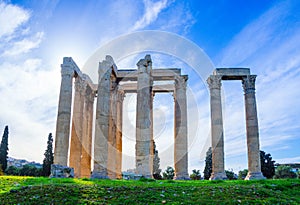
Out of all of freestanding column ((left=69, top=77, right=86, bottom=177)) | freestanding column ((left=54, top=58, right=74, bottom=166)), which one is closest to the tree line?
freestanding column ((left=69, top=77, right=86, bottom=177))

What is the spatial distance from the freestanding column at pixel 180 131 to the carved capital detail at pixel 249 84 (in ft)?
21.9

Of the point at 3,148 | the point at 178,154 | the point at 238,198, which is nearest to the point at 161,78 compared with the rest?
the point at 178,154

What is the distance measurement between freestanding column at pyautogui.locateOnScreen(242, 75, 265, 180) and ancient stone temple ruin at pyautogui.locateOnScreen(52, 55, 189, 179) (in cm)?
669

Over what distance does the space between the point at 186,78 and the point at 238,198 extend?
2254 centimetres

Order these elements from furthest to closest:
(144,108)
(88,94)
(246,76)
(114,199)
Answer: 1. (88,94)
2. (246,76)
3. (144,108)
4. (114,199)

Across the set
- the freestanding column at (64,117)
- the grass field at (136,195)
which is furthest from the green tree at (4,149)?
the grass field at (136,195)

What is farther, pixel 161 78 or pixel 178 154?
pixel 161 78

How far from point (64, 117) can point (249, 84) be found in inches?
790

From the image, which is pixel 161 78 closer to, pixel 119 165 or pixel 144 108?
pixel 144 108

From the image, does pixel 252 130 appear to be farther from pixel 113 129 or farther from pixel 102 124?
pixel 102 124

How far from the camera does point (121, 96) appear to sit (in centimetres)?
4222

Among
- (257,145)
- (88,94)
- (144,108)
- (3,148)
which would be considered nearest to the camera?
(144,108)

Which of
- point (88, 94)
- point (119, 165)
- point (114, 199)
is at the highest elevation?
point (88, 94)

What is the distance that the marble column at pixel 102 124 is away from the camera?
96.1ft
